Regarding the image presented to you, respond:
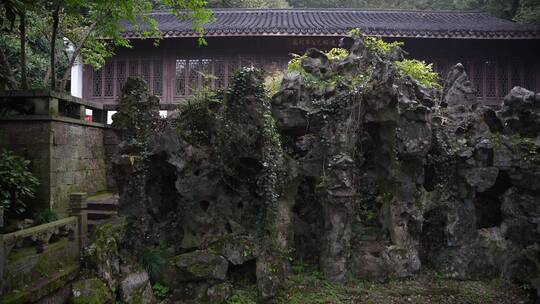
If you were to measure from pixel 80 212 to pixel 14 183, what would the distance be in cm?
183

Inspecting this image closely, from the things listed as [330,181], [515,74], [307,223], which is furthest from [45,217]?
[515,74]

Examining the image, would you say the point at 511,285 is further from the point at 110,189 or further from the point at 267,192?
the point at 110,189

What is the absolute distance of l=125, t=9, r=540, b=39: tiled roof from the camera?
1430cm

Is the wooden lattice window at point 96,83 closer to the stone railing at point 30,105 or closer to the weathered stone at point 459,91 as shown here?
the stone railing at point 30,105

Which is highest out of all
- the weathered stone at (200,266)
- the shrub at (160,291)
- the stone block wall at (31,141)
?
the stone block wall at (31,141)

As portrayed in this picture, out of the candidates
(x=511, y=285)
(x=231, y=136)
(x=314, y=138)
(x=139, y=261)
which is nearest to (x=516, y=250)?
(x=511, y=285)

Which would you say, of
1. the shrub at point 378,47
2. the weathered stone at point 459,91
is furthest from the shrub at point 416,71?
the weathered stone at point 459,91

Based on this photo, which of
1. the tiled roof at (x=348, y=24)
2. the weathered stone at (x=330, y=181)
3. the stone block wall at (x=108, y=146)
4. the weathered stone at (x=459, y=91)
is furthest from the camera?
the tiled roof at (x=348, y=24)

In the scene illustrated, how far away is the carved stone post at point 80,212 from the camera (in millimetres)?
8281

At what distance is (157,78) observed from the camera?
15.6 metres

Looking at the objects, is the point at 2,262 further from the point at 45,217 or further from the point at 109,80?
the point at 109,80

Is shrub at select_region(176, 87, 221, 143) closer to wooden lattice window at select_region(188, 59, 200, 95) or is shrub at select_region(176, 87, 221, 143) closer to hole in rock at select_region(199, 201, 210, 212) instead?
hole in rock at select_region(199, 201, 210, 212)

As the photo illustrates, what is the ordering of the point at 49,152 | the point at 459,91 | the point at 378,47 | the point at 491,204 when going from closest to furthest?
the point at 49,152 < the point at 378,47 < the point at 491,204 < the point at 459,91

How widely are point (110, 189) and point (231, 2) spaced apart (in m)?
19.3
